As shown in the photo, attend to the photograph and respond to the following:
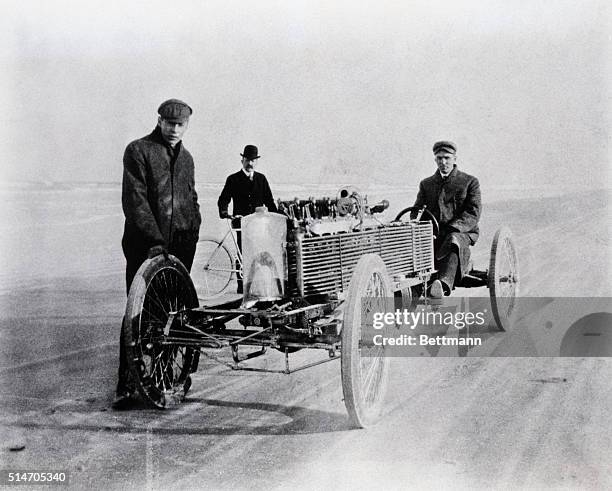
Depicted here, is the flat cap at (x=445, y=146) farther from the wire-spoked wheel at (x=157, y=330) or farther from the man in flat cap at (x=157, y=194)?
the wire-spoked wheel at (x=157, y=330)

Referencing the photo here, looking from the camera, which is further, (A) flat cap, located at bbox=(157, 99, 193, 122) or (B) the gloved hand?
(A) flat cap, located at bbox=(157, 99, 193, 122)

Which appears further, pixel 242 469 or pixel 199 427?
pixel 199 427

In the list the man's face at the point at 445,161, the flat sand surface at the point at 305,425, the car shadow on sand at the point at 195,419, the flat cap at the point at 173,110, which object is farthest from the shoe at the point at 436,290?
the flat cap at the point at 173,110

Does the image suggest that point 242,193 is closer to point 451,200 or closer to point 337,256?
point 451,200

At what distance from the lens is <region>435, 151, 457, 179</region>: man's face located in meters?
5.82

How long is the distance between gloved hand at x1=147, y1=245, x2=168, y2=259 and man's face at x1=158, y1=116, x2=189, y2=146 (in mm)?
747

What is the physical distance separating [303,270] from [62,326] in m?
3.35

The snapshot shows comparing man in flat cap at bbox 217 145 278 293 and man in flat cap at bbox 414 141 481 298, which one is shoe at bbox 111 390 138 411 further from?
man in flat cap at bbox 414 141 481 298

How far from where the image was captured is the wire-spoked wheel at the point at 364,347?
10.8ft

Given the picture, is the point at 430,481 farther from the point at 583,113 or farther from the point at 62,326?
the point at 62,326

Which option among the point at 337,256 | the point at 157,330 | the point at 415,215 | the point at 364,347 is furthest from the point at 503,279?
the point at 157,330

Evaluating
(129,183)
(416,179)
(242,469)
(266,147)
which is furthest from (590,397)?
(416,179)

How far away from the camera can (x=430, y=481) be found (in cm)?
295

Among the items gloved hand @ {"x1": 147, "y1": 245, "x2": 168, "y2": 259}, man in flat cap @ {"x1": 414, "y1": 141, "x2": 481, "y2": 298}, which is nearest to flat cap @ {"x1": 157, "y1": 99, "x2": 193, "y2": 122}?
gloved hand @ {"x1": 147, "y1": 245, "x2": 168, "y2": 259}
